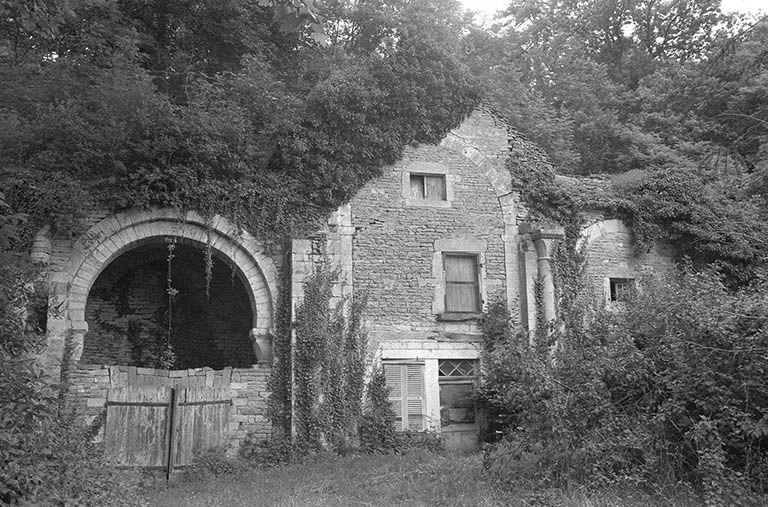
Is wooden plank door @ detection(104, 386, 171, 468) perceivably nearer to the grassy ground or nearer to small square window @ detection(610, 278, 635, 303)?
the grassy ground

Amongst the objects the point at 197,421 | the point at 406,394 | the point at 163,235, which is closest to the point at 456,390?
the point at 406,394

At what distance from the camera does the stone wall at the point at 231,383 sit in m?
12.2

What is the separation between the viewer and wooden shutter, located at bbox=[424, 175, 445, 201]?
15.0 metres

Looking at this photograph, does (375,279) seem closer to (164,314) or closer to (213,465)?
(213,465)

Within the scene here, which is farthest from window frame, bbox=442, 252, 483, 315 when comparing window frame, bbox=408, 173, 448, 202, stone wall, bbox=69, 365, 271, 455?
stone wall, bbox=69, 365, 271, 455

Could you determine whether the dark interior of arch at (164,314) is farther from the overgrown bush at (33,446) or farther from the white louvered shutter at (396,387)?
the overgrown bush at (33,446)

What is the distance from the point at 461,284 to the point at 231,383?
16.5 feet

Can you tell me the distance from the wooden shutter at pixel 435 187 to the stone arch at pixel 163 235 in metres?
3.72

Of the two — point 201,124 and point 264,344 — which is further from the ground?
point 201,124

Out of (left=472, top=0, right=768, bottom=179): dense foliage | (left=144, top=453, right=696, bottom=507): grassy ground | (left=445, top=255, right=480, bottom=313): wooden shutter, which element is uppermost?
(left=472, top=0, right=768, bottom=179): dense foliage

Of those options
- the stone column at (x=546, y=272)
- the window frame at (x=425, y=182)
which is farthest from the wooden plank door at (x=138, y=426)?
the stone column at (x=546, y=272)

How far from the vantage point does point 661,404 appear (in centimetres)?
920

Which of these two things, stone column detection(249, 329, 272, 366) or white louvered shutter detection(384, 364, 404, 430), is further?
white louvered shutter detection(384, 364, 404, 430)

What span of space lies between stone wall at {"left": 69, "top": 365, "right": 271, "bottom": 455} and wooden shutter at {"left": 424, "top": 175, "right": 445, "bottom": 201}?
5.02 m
